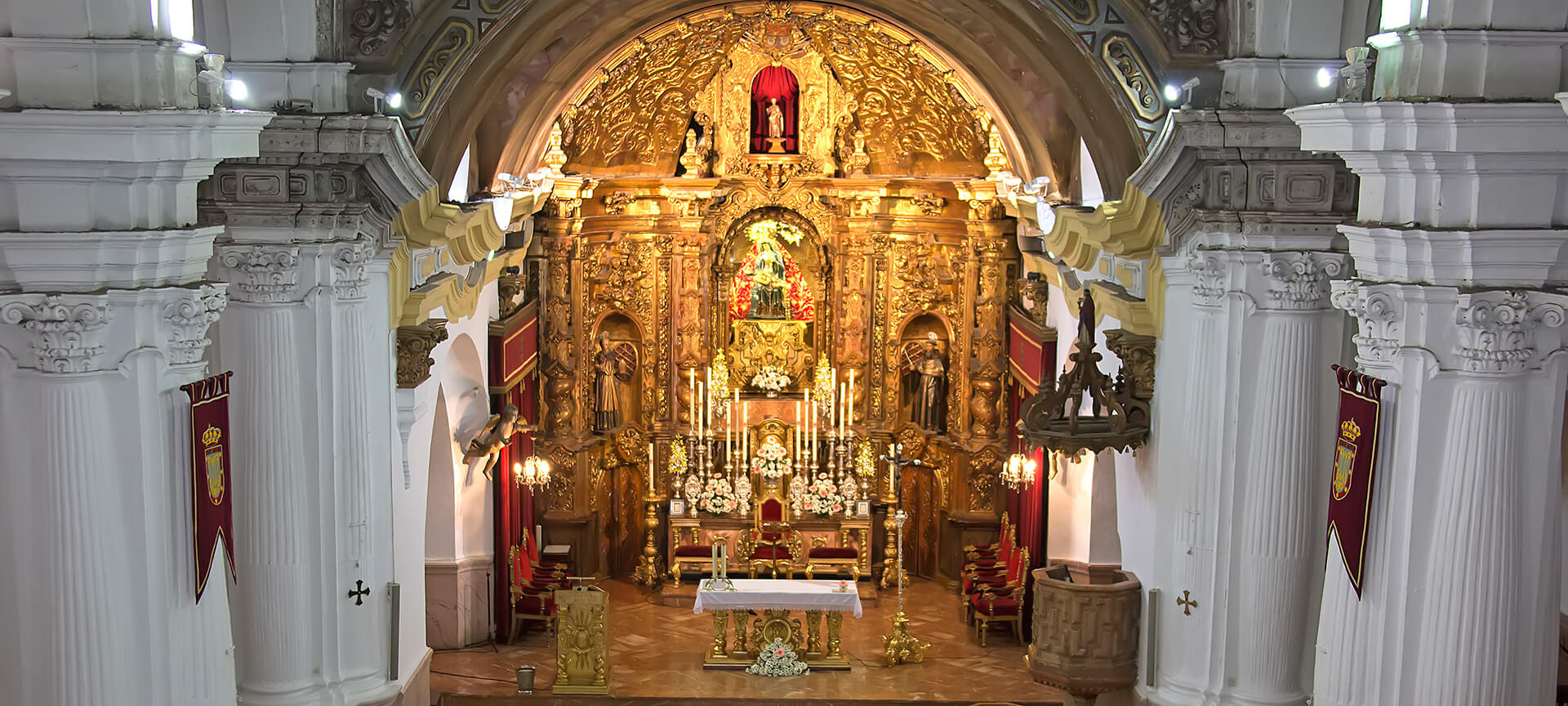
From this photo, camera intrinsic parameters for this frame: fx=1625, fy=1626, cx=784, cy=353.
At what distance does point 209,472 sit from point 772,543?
10.6 metres

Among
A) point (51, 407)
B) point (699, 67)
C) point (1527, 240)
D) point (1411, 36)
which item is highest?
point (699, 67)

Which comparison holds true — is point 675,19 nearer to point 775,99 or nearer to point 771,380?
point 775,99

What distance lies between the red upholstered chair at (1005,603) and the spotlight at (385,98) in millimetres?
8067

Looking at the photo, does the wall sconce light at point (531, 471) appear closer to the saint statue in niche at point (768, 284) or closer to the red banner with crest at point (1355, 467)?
the saint statue in niche at point (768, 284)

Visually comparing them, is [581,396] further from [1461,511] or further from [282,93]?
[1461,511]

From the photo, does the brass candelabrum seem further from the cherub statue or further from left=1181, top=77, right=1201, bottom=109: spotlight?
left=1181, top=77, right=1201, bottom=109: spotlight

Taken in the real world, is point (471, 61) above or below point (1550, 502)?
above

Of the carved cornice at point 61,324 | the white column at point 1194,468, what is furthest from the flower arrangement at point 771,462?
the carved cornice at point 61,324

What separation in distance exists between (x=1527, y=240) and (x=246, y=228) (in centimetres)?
725

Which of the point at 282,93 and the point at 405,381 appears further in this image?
the point at 405,381

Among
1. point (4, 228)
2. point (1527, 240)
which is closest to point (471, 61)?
point (4, 228)

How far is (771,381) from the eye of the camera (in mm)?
18797

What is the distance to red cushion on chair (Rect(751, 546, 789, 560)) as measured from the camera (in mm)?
17750

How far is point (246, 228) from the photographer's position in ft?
33.2
